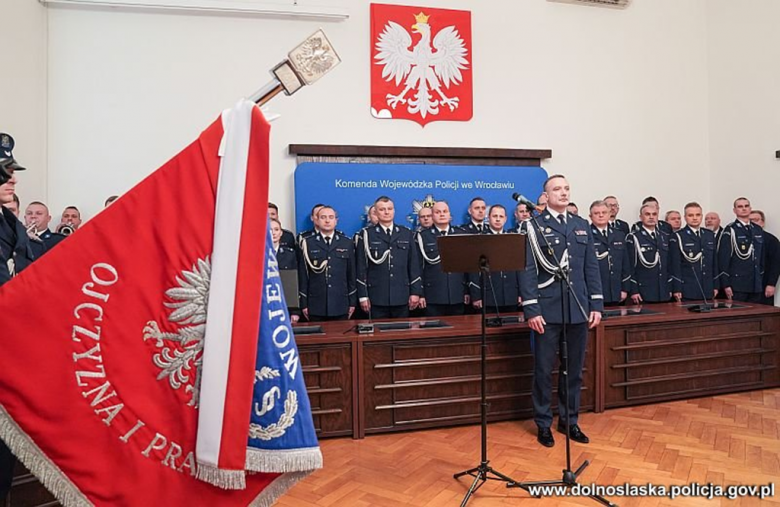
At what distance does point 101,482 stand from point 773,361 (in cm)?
530

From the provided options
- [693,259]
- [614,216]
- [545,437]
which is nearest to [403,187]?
[614,216]

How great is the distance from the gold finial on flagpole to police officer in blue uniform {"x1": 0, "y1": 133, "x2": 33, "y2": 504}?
1256 mm

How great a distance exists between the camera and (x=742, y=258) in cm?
601

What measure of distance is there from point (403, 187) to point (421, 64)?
1419 millimetres

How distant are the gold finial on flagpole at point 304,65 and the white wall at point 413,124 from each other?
4.50 metres

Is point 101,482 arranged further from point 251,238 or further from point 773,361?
point 773,361

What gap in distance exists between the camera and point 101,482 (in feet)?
3.90

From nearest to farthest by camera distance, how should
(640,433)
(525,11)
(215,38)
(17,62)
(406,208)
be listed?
(640,433)
(17,62)
(215,38)
(406,208)
(525,11)

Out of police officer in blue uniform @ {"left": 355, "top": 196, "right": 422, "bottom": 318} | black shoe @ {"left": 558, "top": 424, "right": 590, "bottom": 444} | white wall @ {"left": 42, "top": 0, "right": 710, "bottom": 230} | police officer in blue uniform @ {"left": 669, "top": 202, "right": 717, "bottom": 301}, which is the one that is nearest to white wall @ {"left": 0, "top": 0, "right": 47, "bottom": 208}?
white wall @ {"left": 42, "top": 0, "right": 710, "bottom": 230}

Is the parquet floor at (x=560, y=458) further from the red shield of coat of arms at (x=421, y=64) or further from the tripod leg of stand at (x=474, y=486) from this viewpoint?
the red shield of coat of arms at (x=421, y=64)

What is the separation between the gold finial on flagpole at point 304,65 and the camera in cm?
128

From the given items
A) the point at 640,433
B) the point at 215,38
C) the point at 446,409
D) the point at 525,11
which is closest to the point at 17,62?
the point at 215,38

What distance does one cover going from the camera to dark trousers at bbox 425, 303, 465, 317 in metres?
5.48

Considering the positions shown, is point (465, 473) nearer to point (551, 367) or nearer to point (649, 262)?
point (551, 367)
